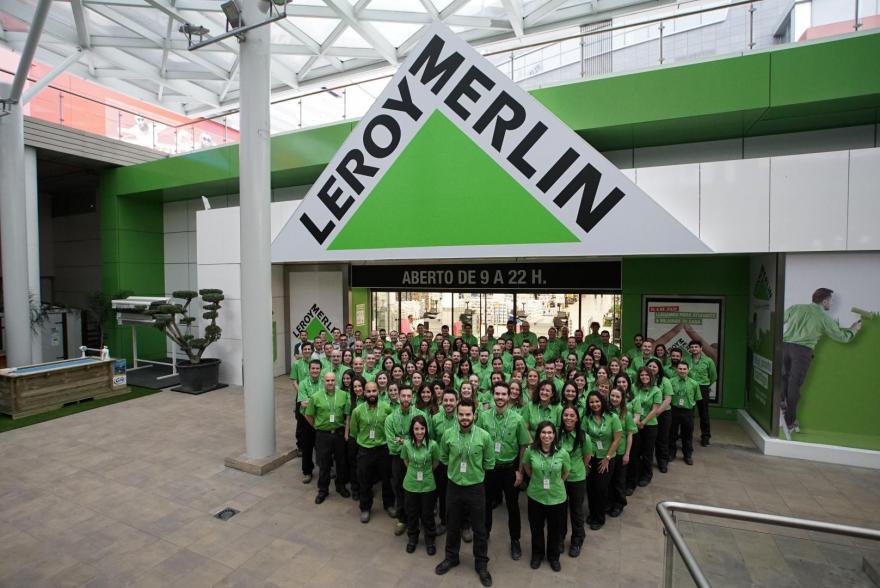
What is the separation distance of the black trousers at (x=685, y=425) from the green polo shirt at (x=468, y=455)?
13.0 feet

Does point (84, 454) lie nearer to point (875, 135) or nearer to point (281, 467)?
point (281, 467)

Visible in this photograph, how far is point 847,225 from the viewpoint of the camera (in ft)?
21.5

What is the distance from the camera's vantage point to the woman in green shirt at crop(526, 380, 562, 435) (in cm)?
515

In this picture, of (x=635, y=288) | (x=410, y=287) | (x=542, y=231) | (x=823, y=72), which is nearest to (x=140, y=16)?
(x=410, y=287)

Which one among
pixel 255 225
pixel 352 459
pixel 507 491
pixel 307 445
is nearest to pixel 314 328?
pixel 255 225

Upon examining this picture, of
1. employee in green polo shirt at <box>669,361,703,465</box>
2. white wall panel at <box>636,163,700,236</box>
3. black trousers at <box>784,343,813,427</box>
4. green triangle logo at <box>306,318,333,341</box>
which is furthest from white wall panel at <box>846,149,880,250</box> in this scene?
green triangle logo at <box>306,318,333,341</box>

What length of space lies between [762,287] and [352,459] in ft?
24.7

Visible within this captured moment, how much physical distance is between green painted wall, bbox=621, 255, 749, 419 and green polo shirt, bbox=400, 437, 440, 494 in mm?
6691

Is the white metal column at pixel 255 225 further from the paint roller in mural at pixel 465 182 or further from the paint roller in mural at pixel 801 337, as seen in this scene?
the paint roller in mural at pixel 801 337

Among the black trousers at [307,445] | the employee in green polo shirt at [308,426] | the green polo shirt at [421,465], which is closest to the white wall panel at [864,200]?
the green polo shirt at [421,465]

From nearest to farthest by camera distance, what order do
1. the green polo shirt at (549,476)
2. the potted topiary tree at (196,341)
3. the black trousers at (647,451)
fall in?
the green polo shirt at (549,476) → the black trousers at (647,451) → the potted topiary tree at (196,341)

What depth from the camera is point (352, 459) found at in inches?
234

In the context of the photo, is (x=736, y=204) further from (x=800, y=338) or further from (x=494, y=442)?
(x=494, y=442)

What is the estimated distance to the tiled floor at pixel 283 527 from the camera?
14.4ft
